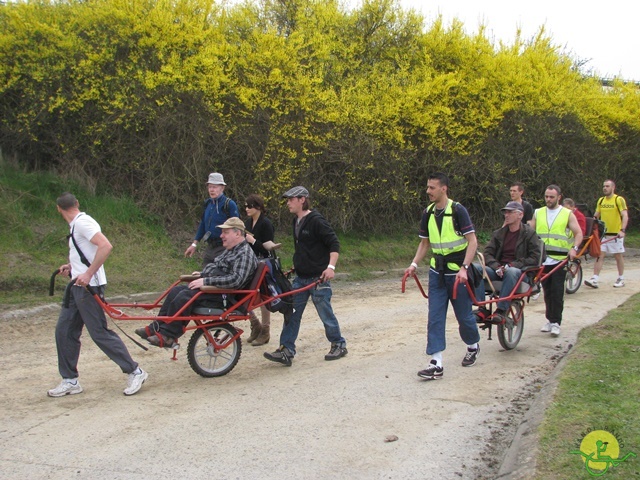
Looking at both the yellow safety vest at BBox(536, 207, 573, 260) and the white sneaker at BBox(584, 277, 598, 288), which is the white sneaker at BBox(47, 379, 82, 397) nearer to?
the yellow safety vest at BBox(536, 207, 573, 260)

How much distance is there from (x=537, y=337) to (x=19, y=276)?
25.9 feet

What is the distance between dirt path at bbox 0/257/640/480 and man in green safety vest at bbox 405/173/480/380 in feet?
1.40

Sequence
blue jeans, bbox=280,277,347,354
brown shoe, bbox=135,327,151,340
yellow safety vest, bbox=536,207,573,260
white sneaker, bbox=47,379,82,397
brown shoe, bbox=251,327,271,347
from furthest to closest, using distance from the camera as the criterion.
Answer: yellow safety vest, bbox=536,207,573,260 → brown shoe, bbox=251,327,271,347 → blue jeans, bbox=280,277,347,354 → brown shoe, bbox=135,327,151,340 → white sneaker, bbox=47,379,82,397

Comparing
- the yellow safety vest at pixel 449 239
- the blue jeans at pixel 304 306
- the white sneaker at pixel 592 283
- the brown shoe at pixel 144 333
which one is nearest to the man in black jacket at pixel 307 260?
the blue jeans at pixel 304 306

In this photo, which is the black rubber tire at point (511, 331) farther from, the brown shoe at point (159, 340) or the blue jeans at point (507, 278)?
the brown shoe at point (159, 340)

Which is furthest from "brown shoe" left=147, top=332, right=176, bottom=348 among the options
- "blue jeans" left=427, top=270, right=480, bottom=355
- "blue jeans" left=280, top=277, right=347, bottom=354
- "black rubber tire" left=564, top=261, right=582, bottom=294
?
"black rubber tire" left=564, top=261, right=582, bottom=294

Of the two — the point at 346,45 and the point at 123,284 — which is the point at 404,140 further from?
the point at 123,284

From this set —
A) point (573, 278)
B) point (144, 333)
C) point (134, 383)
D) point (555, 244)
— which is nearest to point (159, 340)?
point (144, 333)

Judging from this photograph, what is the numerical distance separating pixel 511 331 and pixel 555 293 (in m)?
1.09

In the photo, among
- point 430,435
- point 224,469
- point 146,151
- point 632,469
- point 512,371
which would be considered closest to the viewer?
point 632,469

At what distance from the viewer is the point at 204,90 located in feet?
43.7

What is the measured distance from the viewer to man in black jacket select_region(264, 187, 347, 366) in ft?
24.8

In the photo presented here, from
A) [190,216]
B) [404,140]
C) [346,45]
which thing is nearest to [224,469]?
[190,216]

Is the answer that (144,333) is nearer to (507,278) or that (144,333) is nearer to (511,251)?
(507,278)
